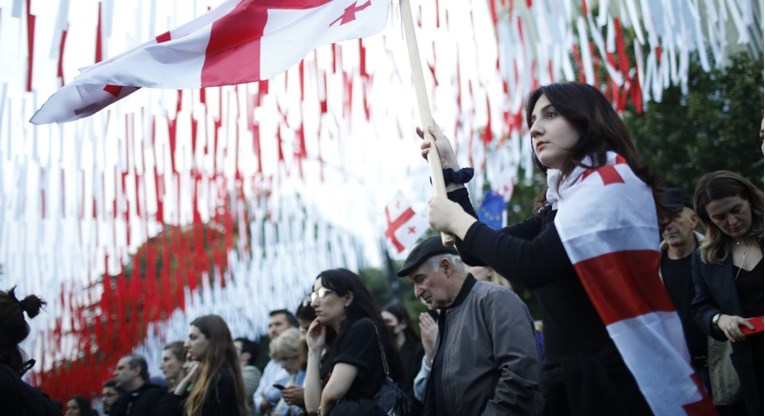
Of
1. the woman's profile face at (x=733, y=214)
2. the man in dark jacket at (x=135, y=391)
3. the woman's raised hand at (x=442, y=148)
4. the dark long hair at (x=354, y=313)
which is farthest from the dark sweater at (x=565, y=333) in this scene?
the man in dark jacket at (x=135, y=391)

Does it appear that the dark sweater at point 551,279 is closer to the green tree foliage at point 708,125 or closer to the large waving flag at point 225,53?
the large waving flag at point 225,53

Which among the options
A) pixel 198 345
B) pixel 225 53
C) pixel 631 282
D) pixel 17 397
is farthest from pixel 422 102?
pixel 198 345

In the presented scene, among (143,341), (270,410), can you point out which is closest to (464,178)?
(270,410)

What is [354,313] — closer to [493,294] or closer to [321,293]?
[321,293]

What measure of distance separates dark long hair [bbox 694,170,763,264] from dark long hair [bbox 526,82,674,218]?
5.34 feet

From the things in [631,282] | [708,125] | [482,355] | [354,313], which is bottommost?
[482,355]

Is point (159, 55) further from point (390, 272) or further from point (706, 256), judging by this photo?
point (390, 272)

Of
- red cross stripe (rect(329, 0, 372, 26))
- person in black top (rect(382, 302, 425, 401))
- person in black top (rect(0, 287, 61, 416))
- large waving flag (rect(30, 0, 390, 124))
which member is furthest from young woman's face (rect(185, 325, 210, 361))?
red cross stripe (rect(329, 0, 372, 26))

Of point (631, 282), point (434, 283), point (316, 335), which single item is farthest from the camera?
point (316, 335)

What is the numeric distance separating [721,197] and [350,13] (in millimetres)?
2007

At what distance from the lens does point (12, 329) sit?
424cm

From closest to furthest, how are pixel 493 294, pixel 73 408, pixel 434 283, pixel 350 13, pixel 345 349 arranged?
1. pixel 350 13
2. pixel 493 294
3. pixel 434 283
4. pixel 345 349
5. pixel 73 408

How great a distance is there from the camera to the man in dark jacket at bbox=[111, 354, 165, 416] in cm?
704

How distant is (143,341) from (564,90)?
24.2 meters
